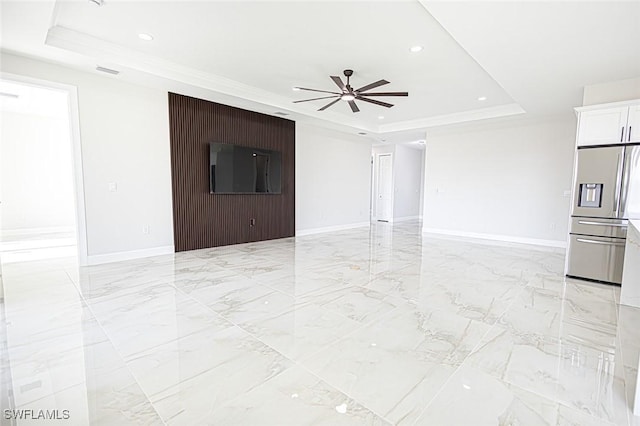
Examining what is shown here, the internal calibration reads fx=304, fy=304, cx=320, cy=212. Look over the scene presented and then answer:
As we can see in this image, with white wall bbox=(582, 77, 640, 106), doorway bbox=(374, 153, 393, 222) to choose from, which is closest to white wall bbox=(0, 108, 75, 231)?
doorway bbox=(374, 153, 393, 222)

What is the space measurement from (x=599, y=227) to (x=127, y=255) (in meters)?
6.73

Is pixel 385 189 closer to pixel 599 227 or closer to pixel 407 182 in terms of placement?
pixel 407 182

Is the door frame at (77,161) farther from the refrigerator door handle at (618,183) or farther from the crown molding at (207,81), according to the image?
the refrigerator door handle at (618,183)

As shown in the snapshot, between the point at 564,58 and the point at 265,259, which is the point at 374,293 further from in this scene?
the point at 564,58

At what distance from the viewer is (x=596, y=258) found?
3949mm

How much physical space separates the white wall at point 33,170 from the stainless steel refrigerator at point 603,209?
9.33 metres

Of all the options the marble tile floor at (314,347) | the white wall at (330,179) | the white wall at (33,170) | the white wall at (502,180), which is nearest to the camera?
the marble tile floor at (314,347)

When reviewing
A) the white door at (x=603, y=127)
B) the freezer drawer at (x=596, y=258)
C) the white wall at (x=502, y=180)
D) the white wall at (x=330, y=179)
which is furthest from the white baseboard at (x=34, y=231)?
the white door at (x=603, y=127)

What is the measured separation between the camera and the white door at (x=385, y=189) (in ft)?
33.9

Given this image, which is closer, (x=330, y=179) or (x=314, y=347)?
(x=314, y=347)

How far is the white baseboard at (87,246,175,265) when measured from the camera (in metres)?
4.51

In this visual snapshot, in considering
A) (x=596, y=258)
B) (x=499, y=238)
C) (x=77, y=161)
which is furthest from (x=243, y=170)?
(x=499, y=238)

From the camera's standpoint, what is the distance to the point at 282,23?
315cm

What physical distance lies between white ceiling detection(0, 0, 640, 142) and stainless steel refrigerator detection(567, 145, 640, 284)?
1.02m
